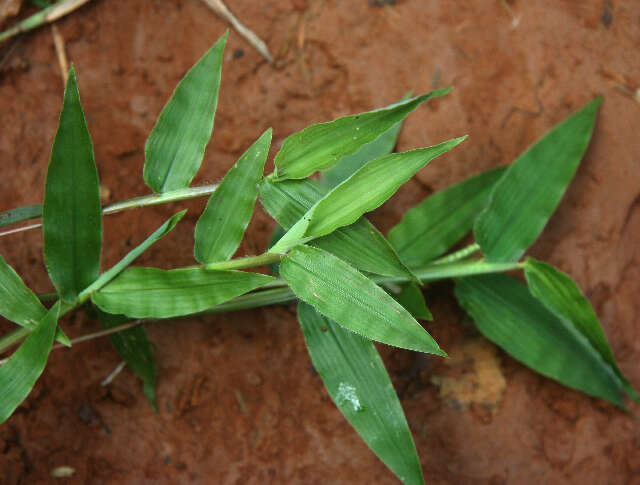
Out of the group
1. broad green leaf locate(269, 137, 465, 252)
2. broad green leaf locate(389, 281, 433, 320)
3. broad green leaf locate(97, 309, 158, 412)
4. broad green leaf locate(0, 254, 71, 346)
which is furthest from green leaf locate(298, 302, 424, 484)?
broad green leaf locate(0, 254, 71, 346)

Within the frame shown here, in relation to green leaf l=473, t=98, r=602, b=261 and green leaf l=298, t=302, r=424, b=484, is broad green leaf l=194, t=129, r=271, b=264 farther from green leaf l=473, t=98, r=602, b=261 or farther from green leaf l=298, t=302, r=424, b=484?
green leaf l=473, t=98, r=602, b=261

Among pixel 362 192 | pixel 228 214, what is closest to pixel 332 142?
pixel 362 192

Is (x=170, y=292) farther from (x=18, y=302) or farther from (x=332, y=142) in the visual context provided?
(x=332, y=142)

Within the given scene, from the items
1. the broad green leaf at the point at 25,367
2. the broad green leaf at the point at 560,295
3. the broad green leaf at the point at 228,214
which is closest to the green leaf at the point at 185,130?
the broad green leaf at the point at 228,214

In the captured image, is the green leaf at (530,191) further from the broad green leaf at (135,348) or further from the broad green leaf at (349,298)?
the broad green leaf at (135,348)

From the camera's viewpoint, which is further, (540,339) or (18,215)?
(540,339)

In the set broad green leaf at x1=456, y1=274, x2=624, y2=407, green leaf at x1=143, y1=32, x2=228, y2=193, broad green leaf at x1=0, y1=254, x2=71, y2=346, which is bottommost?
broad green leaf at x1=456, y1=274, x2=624, y2=407

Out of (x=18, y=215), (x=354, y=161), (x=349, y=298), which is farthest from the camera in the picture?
(x=354, y=161)
